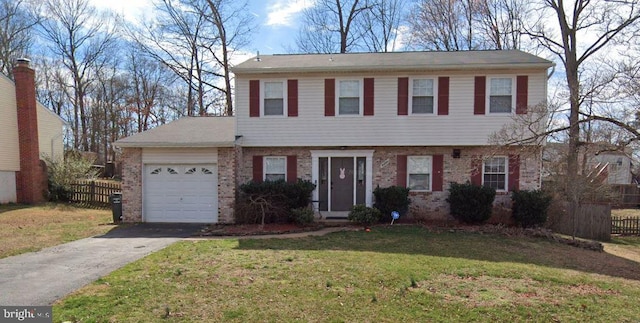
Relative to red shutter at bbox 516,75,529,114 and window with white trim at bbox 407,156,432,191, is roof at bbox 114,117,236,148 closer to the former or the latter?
window with white trim at bbox 407,156,432,191

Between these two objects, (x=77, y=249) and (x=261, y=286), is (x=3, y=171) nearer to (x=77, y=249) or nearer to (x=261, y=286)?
(x=77, y=249)

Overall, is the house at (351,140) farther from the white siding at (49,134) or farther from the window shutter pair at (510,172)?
the white siding at (49,134)

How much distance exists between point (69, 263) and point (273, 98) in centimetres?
776

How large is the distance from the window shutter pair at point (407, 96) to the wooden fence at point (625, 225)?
879 cm

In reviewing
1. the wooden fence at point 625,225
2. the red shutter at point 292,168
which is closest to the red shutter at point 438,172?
the red shutter at point 292,168

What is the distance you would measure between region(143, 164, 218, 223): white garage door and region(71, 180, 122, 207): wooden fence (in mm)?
5920

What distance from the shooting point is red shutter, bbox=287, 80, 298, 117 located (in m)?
12.2

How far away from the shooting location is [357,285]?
538 centimetres

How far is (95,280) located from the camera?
5.49 metres

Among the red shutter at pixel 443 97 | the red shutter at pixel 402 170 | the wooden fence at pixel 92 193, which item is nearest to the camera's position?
the red shutter at pixel 443 97

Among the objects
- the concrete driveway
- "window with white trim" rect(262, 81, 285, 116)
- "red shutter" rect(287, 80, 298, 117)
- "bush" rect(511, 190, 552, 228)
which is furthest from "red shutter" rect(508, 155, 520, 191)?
the concrete driveway

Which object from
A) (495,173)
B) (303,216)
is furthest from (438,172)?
(303,216)

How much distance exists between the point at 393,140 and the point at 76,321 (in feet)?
32.7

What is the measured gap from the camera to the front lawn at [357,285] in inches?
171
